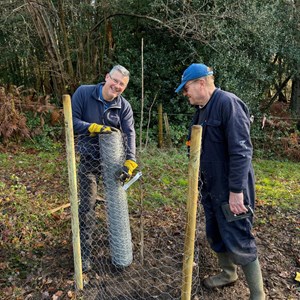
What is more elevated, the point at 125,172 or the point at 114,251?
the point at 125,172

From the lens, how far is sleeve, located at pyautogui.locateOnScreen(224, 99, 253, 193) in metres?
2.44

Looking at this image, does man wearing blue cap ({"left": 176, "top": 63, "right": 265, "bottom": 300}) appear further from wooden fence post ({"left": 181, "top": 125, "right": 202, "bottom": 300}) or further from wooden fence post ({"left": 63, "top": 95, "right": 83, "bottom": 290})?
wooden fence post ({"left": 63, "top": 95, "right": 83, "bottom": 290})

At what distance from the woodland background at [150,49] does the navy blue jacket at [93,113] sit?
498 centimetres

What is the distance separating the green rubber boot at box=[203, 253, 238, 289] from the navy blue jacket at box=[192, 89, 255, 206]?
0.79 m

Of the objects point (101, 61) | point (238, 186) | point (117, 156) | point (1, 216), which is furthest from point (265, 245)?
point (101, 61)

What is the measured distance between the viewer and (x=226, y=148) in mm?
2604

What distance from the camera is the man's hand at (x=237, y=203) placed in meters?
2.49

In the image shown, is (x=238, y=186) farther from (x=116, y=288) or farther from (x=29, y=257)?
(x=29, y=257)

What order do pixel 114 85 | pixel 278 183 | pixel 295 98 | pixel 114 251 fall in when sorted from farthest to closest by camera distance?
pixel 295 98 < pixel 278 183 < pixel 114 251 < pixel 114 85

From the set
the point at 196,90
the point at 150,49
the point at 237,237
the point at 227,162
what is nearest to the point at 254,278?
the point at 237,237

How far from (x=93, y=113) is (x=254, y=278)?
2.16 meters

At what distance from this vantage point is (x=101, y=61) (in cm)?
991

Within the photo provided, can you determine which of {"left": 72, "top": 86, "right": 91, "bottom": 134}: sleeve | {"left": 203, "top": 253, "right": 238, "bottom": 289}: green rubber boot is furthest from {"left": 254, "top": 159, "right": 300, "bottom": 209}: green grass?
{"left": 72, "top": 86, "right": 91, "bottom": 134}: sleeve

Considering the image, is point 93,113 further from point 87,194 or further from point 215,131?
point 215,131
